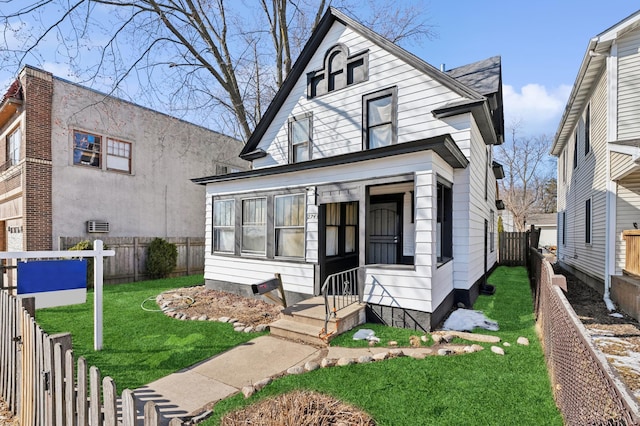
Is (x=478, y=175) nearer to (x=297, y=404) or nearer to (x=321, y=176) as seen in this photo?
(x=321, y=176)

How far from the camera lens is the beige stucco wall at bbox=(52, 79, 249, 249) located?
11.1 m

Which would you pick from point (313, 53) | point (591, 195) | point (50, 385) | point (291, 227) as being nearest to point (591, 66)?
point (591, 195)

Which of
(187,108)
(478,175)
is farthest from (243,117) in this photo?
(478,175)

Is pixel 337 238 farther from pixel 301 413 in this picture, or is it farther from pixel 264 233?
pixel 301 413

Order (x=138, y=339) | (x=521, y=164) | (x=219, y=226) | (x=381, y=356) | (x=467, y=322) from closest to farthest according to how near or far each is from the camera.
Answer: (x=381, y=356)
(x=138, y=339)
(x=467, y=322)
(x=219, y=226)
(x=521, y=164)

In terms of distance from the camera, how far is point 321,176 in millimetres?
7066

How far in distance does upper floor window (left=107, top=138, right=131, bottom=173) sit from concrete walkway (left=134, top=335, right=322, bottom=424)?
1097cm

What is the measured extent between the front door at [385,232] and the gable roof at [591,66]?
22.6 ft

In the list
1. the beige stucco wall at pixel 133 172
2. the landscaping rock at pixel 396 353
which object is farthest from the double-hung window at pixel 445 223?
the beige stucco wall at pixel 133 172

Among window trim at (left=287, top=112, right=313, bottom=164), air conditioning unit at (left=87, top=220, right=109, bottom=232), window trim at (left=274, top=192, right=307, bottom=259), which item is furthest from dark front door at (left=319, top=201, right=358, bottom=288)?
air conditioning unit at (left=87, top=220, right=109, bottom=232)

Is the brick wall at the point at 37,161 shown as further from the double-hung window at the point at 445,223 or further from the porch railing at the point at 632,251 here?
the porch railing at the point at 632,251

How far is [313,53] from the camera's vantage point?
32.0ft

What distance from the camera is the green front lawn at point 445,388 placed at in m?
3.14

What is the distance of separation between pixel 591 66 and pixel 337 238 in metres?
9.25
